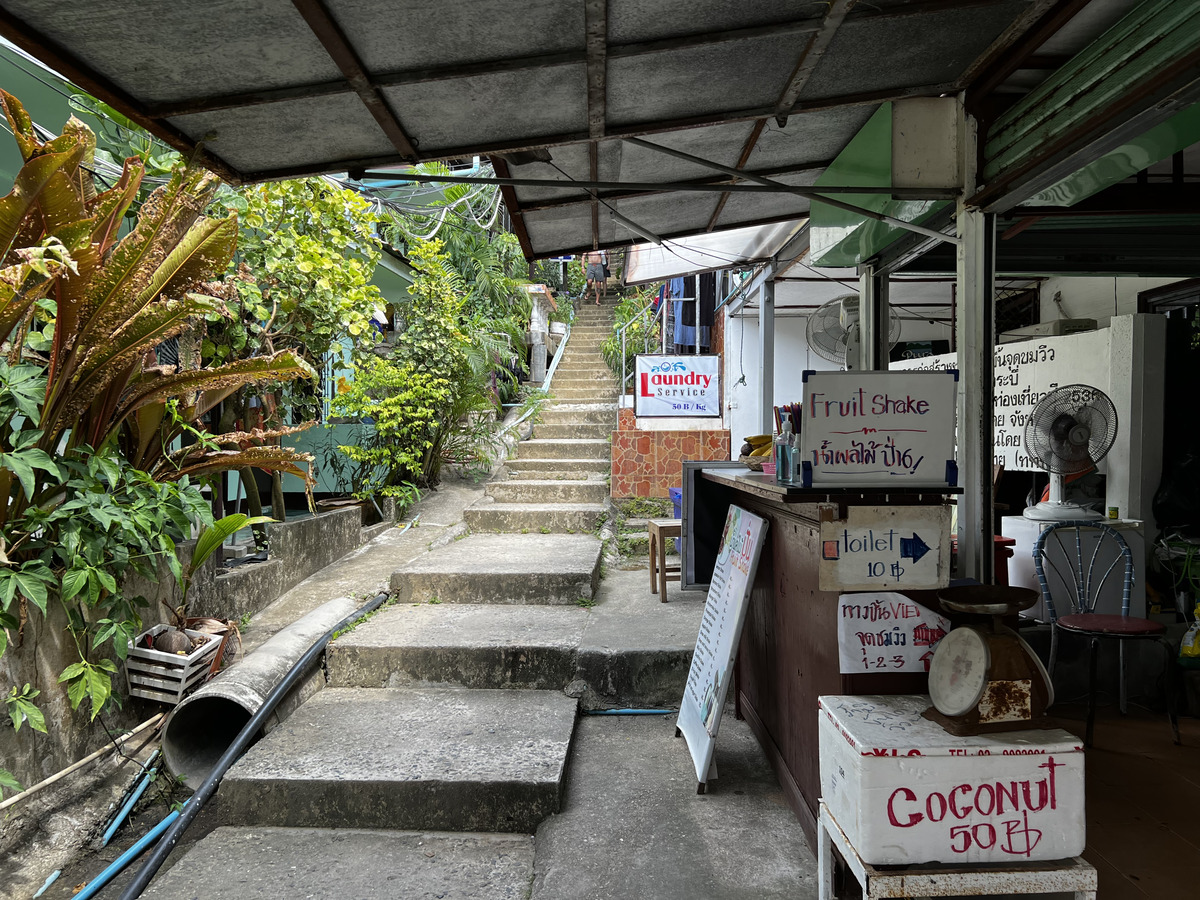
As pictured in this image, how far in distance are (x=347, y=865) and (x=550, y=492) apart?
529cm

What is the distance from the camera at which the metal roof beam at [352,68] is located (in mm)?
2252

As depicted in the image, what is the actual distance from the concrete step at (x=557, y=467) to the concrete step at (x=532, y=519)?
147 cm

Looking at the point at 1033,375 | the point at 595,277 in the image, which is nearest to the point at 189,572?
the point at 1033,375

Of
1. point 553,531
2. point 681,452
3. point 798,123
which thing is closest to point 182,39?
point 798,123

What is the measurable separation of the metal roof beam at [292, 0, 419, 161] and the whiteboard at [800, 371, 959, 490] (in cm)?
191

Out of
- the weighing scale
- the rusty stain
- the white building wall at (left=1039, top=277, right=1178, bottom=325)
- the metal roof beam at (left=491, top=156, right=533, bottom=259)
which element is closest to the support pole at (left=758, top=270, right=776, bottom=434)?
the metal roof beam at (left=491, top=156, right=533, bottom=259)

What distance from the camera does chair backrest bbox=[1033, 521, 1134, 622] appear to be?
413 centimetres

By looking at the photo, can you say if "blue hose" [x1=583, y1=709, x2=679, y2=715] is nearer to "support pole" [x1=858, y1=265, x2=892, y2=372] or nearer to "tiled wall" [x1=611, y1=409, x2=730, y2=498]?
"support pole" [x1=858, y1=265, x2=892, y2=372]

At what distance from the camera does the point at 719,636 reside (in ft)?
11.2

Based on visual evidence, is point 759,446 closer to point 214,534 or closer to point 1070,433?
point 1070,433

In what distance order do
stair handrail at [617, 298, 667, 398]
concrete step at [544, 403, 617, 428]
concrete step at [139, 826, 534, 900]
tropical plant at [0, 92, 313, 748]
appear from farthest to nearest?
stair handrail at [617, 298, 667, 398] → concrete step at [544, 403, 617, 428] → tropical plant at [0, 92, 313, 748] → concrete step at [139, 826, 534, 900]

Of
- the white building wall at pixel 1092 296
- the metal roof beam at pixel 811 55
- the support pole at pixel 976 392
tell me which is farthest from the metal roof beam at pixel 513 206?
the white building wall at pixel 1092 296

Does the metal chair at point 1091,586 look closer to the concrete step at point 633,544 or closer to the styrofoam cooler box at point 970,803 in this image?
the styrofoam cooler box at point 970,803

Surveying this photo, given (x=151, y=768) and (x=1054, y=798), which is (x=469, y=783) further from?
(x=1054, y=798)
